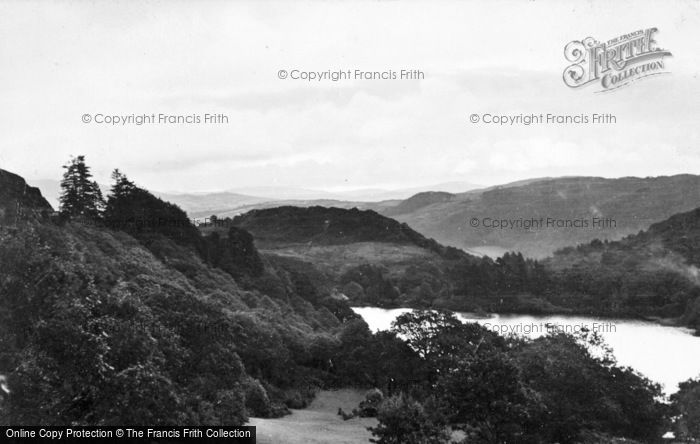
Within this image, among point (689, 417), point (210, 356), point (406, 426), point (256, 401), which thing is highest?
point (210, 356)

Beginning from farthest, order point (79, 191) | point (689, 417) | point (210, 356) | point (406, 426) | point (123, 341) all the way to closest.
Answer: point (79, 191) < point (689, 417) < point (210, 356) < point (406, 426) < point (123, 341)

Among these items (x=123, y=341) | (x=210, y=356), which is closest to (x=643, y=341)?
(x=210, y=356)

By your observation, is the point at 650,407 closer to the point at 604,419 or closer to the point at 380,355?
the point at 604,419

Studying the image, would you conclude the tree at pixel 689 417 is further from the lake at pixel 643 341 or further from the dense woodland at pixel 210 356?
the lake at pixel 643 341

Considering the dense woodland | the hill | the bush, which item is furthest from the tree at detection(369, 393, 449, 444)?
the bush

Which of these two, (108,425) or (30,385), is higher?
(30,385)

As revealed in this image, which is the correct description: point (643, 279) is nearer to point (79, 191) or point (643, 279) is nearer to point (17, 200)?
point (79, 191)

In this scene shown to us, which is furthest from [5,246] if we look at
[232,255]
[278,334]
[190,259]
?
[232,255]
